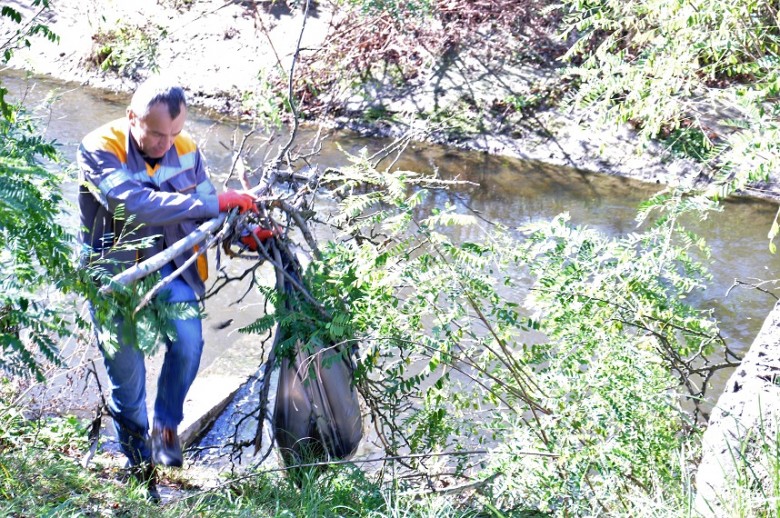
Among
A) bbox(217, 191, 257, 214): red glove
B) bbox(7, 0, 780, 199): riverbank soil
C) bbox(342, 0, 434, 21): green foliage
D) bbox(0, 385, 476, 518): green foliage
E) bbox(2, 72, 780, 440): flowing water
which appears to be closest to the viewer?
bbox(0, 385, 476, 518): green foliage

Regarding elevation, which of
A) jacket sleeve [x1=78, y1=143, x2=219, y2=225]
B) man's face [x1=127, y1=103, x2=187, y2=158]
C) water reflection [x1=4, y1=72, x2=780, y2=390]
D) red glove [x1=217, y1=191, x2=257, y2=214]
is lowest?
water reflection [x1=4, y1=72, x2=780, y2=390]

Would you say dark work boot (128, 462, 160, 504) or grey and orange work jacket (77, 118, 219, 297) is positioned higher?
grey and orange work jacket (77, 118, 219, 297)

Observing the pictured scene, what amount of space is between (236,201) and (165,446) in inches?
45.6

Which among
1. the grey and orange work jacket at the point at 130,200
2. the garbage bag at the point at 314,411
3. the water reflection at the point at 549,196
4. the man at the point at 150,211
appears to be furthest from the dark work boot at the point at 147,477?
the water reflection at the point at 549,196

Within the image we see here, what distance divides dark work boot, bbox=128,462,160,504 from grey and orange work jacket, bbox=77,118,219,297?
2.62ft

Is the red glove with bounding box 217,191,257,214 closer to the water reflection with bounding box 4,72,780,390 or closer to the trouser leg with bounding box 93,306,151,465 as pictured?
the trouser leg with bounding box 93,306,151,465

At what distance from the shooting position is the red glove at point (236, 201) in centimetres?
368

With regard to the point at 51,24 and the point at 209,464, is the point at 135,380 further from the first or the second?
the point at 51,24

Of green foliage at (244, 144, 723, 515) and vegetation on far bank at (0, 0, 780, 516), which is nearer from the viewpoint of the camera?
vegetation on far bank at (0, 0, 780, 516)

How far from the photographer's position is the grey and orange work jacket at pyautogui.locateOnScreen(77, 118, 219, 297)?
354 centimetres

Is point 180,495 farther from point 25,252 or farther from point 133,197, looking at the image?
point 25,252

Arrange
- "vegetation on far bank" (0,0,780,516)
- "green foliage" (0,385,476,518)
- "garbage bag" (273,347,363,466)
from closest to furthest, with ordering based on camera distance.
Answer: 1. "vegetation on far bank" (0,0,780,516)
2. "green foliage" (0,385,476,518)
3. "garbage bag" (273,347,363,466)

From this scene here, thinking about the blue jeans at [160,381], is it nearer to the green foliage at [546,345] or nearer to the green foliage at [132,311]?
the green foliage at [546,345]

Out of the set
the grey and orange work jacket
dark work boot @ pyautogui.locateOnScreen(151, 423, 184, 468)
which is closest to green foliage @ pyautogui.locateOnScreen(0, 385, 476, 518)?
dark work boot @ pyautogui.locateOnScreen(151, 423, 184, 468)
